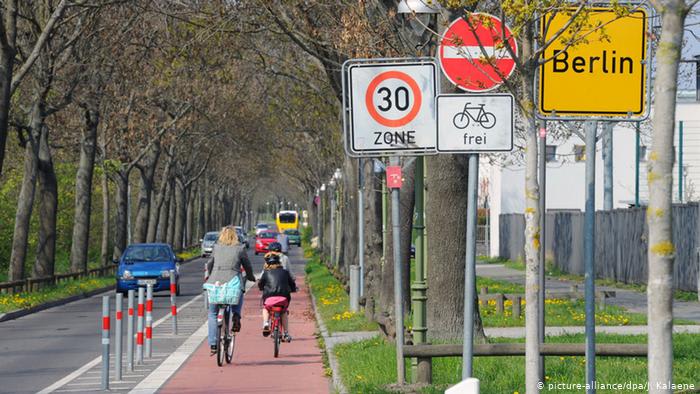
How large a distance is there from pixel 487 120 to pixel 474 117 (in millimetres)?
91

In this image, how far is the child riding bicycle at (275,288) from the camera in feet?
64.1

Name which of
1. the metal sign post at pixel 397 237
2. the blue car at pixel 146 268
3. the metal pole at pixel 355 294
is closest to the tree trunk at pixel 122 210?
the blue car at pixel 146 268

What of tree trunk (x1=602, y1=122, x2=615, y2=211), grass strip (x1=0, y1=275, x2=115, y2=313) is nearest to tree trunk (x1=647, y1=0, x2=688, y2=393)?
grass strip (x1=0, y1=275, x2=115, y2=313)

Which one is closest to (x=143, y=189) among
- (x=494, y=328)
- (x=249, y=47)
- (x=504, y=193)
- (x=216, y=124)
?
(x=216, y=124)

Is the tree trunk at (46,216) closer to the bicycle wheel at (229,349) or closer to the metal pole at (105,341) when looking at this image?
the bicycle wheel at (229,349)

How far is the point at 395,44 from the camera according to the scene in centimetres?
2327

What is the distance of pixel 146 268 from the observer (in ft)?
127

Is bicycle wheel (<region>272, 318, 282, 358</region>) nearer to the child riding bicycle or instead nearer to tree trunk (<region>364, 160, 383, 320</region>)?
the child riding bicycle

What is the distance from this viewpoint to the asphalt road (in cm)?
1661

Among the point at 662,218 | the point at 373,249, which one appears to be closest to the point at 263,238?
the point at 373,249

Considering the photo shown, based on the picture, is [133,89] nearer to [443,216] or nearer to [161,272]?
[161,272]

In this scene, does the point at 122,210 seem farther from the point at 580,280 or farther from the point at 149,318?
the point at 149,318

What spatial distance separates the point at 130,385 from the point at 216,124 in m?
47.0

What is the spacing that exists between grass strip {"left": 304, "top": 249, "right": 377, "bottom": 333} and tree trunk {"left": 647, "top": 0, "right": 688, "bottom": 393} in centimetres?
1606
